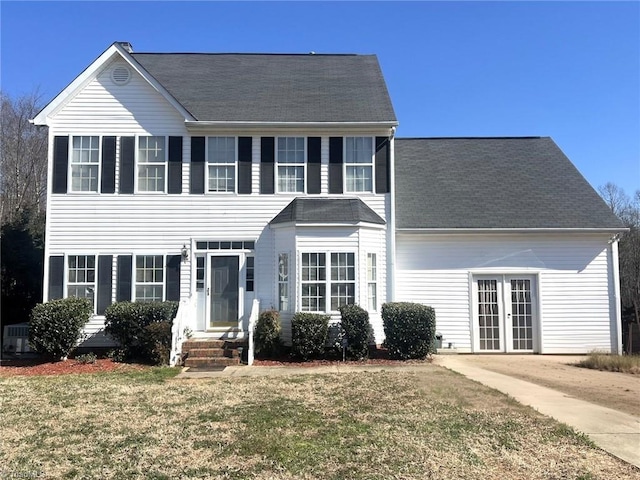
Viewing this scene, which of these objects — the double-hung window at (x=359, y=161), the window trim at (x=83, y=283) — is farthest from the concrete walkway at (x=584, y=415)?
the window trim at (x=83, y=283)

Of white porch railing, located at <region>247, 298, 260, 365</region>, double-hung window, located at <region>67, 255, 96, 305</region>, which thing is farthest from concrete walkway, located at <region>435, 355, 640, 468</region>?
double-hung window, located at <region>67, 255, 96, 305</region>

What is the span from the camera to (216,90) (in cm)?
1617

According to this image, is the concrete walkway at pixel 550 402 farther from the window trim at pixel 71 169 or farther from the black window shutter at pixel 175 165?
the window trim at pixel 71 169

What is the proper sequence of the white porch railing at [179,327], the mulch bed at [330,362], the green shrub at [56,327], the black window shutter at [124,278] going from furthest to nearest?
1. the black window shutter at [124,278]
2. the green shrub at [56,327]
3. the white porch railing at [179,327]
4. the mulch bed at [330,362]

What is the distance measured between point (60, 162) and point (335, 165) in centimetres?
808

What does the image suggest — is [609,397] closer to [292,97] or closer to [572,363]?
[572,363]

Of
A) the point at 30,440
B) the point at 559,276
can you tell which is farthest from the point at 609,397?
the point at 30,440

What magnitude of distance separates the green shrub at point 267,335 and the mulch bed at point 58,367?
2.85 metres

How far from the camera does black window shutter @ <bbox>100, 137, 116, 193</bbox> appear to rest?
1434 centimetres

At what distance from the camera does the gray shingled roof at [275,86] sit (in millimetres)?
14672

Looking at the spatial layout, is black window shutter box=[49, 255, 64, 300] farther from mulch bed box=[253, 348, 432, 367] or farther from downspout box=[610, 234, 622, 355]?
downspout box=[610, 234, 622, 355]

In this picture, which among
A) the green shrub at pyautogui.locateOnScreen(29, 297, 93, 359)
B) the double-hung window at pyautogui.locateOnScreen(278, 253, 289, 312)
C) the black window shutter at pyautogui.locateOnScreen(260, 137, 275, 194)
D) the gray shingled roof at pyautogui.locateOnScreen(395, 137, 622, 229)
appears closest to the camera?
the green shrub at pyautogui.locateOnScreen(29, 297, 93, 359)

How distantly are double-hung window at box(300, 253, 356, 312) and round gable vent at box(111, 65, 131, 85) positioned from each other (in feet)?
24.6

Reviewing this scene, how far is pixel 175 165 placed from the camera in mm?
14430
